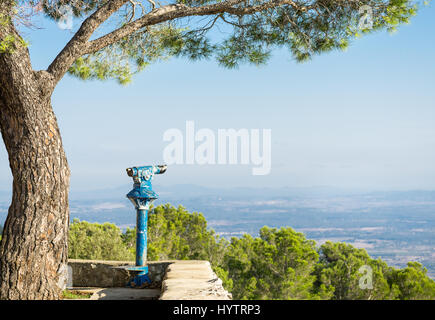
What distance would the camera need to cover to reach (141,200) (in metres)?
4.41

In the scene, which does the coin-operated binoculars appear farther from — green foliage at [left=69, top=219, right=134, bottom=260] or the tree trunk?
green foliage at [left=69, top=219, right=134, bottom=260]

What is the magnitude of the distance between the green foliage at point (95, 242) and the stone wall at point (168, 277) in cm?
216

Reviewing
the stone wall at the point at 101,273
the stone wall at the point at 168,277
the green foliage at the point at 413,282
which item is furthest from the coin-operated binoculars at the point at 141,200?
the green foliage at the point at 413,282

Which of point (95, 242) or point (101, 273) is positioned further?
point (95, 242)

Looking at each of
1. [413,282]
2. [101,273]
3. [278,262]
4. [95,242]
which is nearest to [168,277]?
[101,273]

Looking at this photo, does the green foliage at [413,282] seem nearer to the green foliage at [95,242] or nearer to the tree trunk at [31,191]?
the green foliage at [95,242]

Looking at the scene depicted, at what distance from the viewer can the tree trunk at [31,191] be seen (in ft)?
11.2

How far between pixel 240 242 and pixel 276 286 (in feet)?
4.52

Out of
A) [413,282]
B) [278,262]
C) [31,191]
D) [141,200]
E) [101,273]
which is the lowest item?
[413,282]

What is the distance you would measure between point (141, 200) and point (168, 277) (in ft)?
2.67

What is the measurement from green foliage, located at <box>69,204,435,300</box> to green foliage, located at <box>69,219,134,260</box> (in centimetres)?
89

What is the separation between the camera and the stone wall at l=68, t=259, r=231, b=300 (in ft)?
11.0

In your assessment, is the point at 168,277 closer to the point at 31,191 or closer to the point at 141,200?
the point at 141,200
